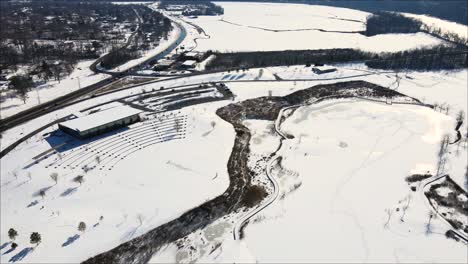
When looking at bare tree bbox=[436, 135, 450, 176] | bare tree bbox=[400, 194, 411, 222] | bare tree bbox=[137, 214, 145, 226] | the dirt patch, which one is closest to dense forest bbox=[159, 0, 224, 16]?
the dirt patch

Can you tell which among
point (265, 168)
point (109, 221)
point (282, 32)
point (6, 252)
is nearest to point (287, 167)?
point (265, 168)

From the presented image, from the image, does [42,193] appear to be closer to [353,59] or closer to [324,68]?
[324,68]

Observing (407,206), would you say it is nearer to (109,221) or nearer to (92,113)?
(109,221)

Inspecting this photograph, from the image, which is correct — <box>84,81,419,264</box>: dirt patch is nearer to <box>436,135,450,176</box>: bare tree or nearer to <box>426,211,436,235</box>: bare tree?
<box>426,211,436,235</box>: bare tree

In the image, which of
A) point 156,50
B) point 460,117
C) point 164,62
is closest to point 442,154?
point 460,117

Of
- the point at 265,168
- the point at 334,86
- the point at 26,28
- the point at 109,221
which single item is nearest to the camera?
the point at 109,221

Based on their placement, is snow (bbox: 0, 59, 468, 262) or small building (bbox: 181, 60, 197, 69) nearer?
snow (bbox: 0, 59, 468, 262)

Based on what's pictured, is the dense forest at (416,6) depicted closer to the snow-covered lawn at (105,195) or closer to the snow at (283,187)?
the snow at (283,187)
